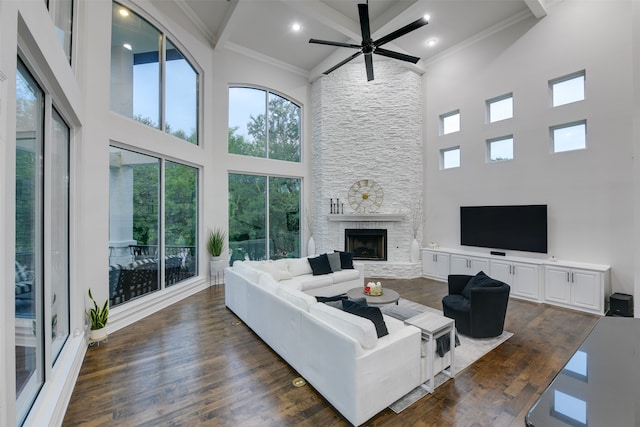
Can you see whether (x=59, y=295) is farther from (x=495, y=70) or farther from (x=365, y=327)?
(x=495, y=70)

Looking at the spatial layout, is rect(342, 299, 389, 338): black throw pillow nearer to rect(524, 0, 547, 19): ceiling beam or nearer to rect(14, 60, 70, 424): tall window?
rect(14, 60, 70, 424): tall window

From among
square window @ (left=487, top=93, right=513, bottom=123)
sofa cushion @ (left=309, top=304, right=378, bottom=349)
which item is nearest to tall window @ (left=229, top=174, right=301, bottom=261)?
sofa cushion @ (left=309, top=304, right=378, bottom=349)

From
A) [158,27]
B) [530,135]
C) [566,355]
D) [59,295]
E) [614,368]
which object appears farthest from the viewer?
[530,135]

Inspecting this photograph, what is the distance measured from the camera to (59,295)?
9.68 feet

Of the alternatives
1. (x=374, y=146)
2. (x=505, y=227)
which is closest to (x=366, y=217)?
(x=374, y=146)

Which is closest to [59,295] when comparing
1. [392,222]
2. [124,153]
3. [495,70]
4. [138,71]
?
[124,153]

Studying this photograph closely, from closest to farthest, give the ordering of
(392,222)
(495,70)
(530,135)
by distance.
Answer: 1. (530,135)
2. (495,70)
3. (392,222)

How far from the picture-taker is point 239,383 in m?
2.73

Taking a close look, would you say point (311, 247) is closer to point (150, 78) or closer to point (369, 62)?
point (369, 62)

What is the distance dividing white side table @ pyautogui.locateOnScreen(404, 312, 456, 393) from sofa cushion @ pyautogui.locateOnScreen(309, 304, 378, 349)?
663 millimetres

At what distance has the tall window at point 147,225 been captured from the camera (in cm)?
420

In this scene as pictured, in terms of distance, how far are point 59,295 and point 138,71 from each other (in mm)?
3653

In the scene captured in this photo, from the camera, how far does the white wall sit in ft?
15.0

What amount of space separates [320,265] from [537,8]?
20.9ft
